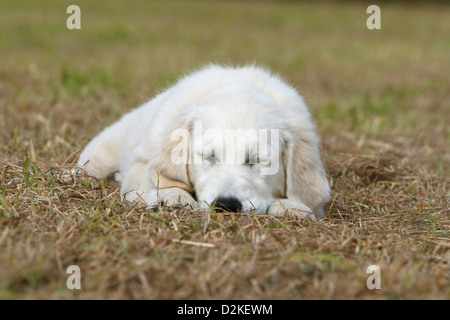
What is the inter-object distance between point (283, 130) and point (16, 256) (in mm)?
1906

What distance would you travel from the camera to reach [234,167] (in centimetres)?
350

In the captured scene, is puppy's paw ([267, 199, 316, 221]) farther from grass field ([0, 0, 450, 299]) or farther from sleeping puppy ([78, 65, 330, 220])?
grass field ([0, 0, 450, 299])

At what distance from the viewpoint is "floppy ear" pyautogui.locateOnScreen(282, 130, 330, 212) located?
3.85 meters

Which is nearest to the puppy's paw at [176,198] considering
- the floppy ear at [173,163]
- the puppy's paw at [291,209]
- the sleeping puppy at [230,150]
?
the sleeping puppy at [230,150]

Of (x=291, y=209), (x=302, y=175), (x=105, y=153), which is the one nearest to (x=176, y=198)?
(x=291, y=209)

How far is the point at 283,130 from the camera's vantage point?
3.82 meters

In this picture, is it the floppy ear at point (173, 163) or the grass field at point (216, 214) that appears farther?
the floppy ear at point (173, 163)

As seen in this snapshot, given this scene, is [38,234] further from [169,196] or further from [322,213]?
[322,213]

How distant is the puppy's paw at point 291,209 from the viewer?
353cm
